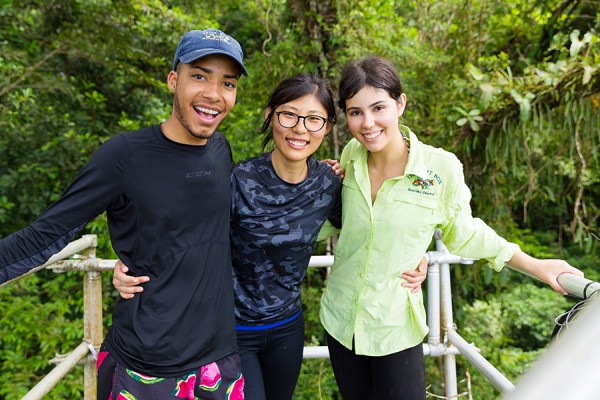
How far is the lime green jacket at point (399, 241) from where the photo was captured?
1448mm

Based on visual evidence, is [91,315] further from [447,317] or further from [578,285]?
[578,285]

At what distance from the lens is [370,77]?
1463 millimetres

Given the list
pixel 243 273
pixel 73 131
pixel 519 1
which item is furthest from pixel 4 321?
pixel 519 1

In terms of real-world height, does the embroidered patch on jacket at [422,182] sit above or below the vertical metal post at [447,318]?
above

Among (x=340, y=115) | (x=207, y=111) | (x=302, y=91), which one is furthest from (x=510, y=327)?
(x=207, y=111)

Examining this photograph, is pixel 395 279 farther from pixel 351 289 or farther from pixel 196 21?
pixel 196 21

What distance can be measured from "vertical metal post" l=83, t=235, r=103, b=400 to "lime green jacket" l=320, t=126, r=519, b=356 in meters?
0.95

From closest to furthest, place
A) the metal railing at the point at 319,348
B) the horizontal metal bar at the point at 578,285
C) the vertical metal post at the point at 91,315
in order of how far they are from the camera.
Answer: the horizontal metal bar at the point at 578,285, the metal railing at the point at 319,348, the vertical metal post at the point at 91,315

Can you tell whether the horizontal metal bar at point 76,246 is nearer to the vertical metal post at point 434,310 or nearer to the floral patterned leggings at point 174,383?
the floral patterned leggings at point 174,383

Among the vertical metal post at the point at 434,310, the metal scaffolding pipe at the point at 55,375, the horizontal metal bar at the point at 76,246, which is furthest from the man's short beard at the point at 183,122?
the vertical metal post at the point at 434,310

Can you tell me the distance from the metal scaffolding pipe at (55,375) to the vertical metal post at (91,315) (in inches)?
1.6

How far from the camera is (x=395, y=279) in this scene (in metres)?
1.48

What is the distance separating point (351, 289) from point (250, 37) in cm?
559

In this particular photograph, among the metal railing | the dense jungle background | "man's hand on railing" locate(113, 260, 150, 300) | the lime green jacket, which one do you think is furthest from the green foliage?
"man's hand on railing" locate(113, 260, 150, 300)
